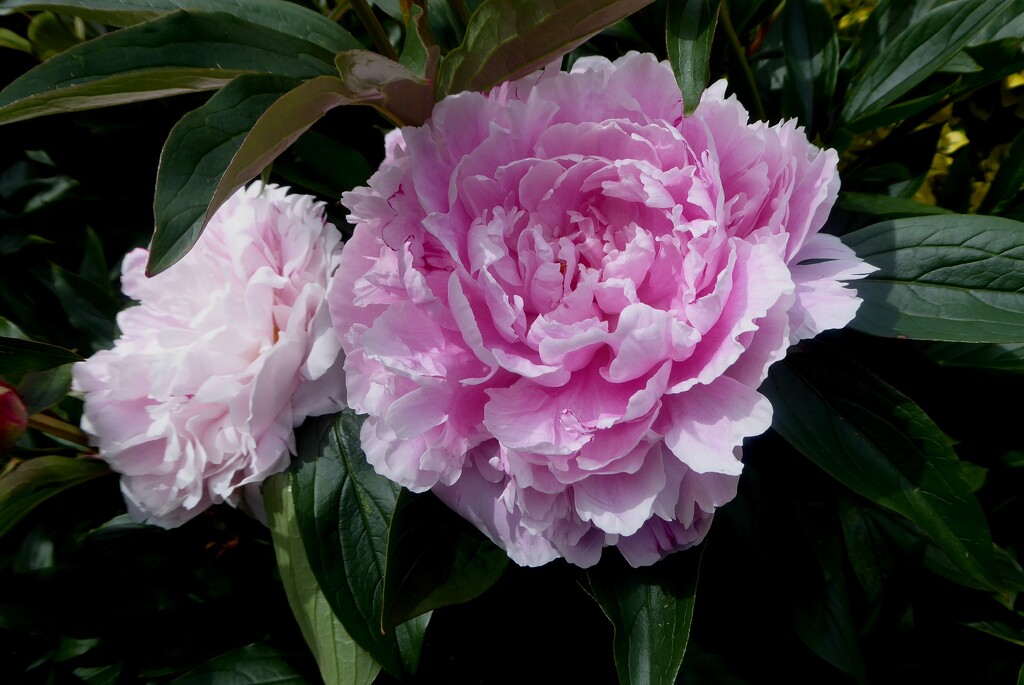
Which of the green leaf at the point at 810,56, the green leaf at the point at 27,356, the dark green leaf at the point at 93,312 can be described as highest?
the green leaf at the point at 810,56

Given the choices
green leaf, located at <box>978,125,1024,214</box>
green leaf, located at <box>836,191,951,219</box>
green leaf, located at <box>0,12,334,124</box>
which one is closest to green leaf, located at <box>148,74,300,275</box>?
green leaf, located at <box>0,12,334,124</box>

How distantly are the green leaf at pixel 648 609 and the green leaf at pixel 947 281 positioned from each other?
0.67 feet

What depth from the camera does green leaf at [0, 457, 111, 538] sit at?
0.57m

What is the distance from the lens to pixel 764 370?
391mm

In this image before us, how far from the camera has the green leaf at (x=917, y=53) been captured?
541 millimetres

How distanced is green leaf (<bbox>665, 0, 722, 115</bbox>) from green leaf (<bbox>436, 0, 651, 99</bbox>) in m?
0.07

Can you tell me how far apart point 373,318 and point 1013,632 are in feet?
2.03

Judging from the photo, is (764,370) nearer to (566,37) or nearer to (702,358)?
(702,358)

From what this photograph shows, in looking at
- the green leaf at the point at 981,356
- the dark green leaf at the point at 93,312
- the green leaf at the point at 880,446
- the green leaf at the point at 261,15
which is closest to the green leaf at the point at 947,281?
the green leaf at the point at 880,446

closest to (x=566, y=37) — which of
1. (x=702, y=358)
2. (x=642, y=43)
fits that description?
(x=702, y=358)

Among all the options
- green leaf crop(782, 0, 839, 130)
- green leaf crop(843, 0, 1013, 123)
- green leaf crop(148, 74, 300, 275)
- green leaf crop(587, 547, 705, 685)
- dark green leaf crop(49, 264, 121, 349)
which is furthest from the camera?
dark green leaf crop(49, 264, 121, 349)

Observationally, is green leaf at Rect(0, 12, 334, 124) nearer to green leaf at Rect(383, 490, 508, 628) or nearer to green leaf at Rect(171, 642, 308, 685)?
green leaf at Rect(383, 490, 508, 628)

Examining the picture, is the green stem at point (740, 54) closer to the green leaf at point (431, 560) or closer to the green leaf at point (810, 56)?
the green leaf at point (810, 56)

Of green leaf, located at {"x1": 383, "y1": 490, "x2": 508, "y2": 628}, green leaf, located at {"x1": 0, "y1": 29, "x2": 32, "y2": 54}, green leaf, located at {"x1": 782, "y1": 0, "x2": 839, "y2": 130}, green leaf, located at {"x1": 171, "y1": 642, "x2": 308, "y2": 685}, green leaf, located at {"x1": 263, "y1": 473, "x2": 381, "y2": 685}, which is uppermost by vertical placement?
green leaf, located at {"x1": 0, "y1": 29, "x2": 32, "y2": 54}
